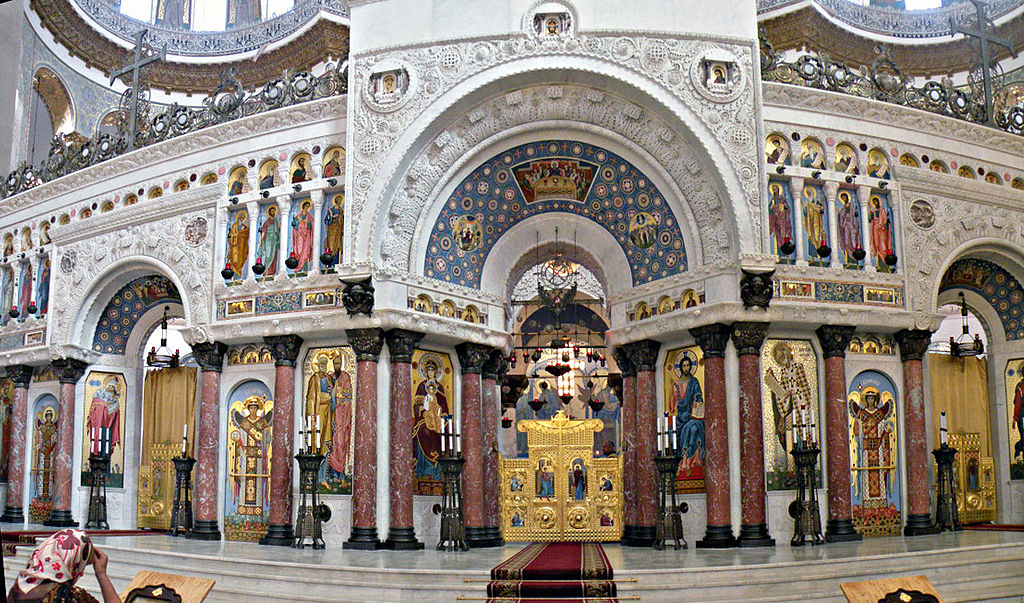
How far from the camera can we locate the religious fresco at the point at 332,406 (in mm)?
17609

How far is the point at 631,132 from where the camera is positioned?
1825cm

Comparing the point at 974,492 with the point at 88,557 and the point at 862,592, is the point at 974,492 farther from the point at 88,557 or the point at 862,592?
the point at 88,557

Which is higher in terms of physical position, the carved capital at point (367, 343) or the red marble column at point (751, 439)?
the carved capital at point (367, 343)

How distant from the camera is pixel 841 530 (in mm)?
16875

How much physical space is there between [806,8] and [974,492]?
12.9 meters

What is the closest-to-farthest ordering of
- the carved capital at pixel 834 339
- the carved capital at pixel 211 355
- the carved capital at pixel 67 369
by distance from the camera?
the carved capital at pixel 834 339
the carved capital at pixel 211 355
the carved capital at pixel 67 369

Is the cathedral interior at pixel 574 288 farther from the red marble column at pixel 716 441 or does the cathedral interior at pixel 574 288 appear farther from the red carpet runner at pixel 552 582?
the red carpet runner at pixel 552 582

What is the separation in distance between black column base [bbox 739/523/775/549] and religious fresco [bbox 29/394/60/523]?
14006 mm

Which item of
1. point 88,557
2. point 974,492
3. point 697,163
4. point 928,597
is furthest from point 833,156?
point 88,557

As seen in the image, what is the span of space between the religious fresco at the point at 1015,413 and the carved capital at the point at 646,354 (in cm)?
717

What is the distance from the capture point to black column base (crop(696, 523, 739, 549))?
16.5 meters

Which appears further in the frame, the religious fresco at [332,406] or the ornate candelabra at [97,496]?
the ornate candelabra at [97,496]

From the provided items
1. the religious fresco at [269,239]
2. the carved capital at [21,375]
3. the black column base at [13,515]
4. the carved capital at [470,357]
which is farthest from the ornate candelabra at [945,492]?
the carved capital at [21,375]

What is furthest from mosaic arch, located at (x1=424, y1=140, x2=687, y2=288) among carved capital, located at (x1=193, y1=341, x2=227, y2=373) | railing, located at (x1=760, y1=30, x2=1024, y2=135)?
carved capital, located at (x1=193, y1=341, x2=227, y2=373)
